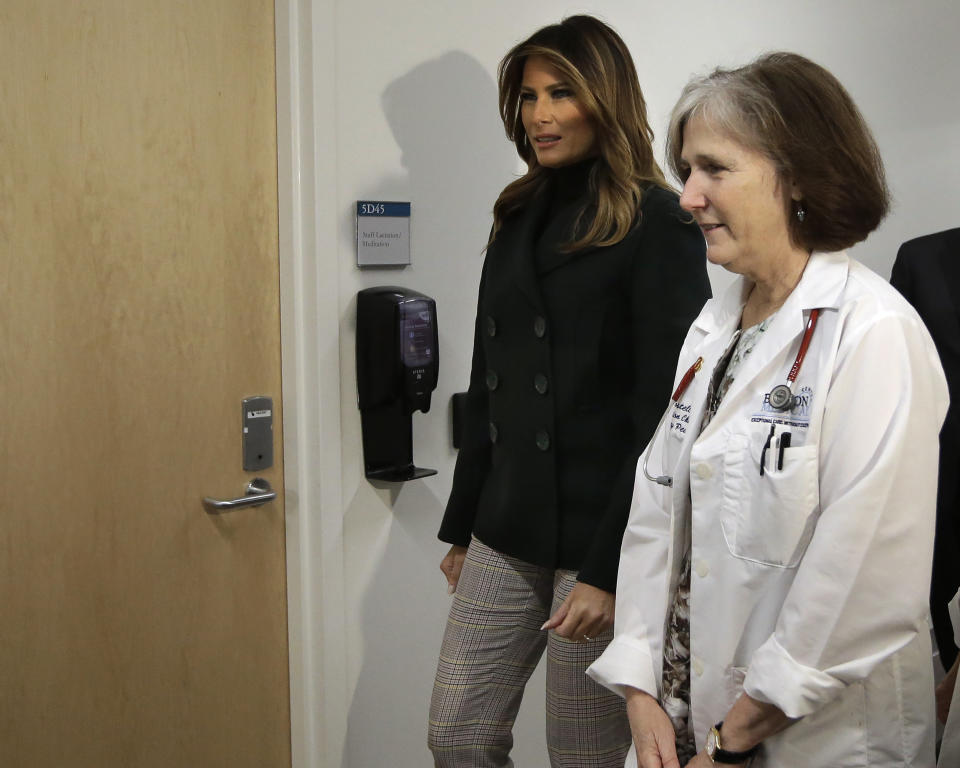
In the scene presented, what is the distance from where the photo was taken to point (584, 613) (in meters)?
1.61

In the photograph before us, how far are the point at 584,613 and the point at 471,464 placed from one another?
42 cm

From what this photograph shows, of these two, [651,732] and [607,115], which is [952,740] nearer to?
[651,732]

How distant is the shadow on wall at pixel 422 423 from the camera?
222 centimetres

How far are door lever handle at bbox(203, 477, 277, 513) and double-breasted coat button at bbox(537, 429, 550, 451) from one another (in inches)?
27.8

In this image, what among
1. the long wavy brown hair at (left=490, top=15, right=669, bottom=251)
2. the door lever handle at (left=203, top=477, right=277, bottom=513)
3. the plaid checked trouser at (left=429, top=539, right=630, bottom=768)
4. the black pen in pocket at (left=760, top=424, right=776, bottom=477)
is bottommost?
the plaid checked trouser at (left=429, top=539, right=630, bottom=768)

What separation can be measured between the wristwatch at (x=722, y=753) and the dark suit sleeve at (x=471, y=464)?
744mm

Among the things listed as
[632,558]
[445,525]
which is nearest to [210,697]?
[445,525]

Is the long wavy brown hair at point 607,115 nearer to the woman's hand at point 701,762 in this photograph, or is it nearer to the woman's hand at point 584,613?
the woman's hand at point 584,613

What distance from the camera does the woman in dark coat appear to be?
1645 millimetres

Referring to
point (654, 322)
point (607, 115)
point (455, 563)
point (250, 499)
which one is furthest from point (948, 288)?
point (250, 499)

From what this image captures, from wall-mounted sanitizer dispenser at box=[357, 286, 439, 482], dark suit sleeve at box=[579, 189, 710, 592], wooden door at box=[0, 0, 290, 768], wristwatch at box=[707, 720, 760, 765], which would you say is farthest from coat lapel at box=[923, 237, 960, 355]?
wooden door at box=[0, 0, 290, 768]

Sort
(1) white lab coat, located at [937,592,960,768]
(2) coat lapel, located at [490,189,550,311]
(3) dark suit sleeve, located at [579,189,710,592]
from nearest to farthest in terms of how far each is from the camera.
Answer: (1) white lab coat, located at [937,592,960,768] → (3) dark suit sleeve, located at [579,189,710,592] → (2) coat lapel, located at [490,189,550,311]

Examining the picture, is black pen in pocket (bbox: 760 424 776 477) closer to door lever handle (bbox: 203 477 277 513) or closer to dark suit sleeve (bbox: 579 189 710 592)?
dark suit sleeve (bbox: 579 189 710 592)

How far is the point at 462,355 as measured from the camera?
7.81 ft
